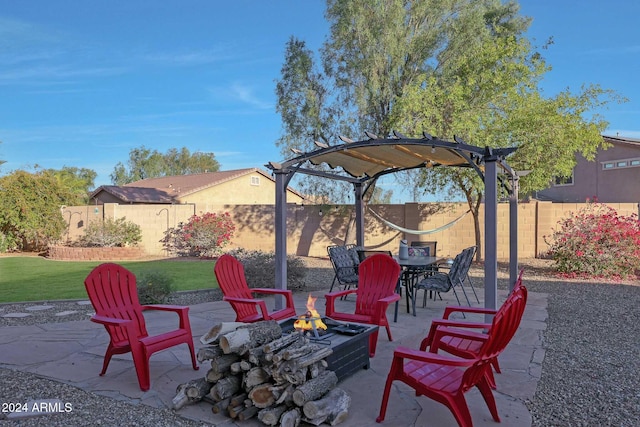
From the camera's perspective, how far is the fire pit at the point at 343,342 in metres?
3.31

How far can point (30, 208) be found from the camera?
49.1 feet

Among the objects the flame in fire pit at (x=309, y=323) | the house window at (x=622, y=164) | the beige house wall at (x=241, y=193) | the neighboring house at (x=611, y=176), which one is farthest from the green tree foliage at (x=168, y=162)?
the flame in fire pit at (x=309, y=323)

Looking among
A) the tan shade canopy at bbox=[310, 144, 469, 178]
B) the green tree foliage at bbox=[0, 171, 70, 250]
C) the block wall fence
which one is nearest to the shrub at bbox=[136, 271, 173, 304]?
the tan shade canopy at bbox=[310, 144, 469, 178]

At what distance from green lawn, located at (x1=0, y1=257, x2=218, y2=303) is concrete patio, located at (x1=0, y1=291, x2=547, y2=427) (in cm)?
262

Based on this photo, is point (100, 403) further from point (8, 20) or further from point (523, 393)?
point (8, 20)

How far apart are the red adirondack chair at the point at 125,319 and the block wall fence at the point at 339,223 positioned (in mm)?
9702

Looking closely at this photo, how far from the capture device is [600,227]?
364 inches

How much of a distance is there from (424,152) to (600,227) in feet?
18.7

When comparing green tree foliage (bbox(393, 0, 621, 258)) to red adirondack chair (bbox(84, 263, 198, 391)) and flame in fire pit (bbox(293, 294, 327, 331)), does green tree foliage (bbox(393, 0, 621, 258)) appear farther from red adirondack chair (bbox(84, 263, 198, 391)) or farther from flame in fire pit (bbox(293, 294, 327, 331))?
red adirondack chair (bbox(84, 263, 198, 391))

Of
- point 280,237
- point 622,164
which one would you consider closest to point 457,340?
point 280,237

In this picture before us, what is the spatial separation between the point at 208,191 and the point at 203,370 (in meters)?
19.1

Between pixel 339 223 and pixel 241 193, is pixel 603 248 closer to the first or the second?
pixel 339 223

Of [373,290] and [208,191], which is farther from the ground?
[208,191]

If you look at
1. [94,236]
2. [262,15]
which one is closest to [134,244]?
[94,236]
